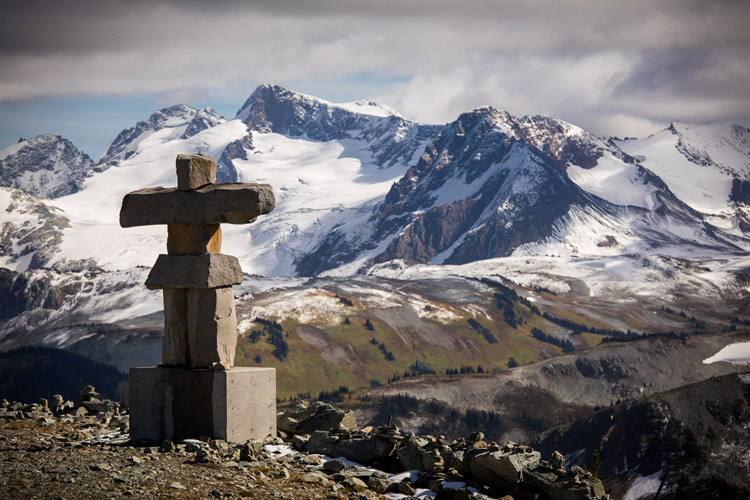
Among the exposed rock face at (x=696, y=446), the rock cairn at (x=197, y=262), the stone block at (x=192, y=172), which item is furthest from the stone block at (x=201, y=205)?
the exposed rock face at (x=696, y=446)

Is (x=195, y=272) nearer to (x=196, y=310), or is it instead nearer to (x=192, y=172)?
(x=196, y=310)

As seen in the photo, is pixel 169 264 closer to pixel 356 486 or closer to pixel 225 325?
pixel 225 325

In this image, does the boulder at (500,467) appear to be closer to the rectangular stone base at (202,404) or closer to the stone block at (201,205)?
the rectangular stone base at (202,404)

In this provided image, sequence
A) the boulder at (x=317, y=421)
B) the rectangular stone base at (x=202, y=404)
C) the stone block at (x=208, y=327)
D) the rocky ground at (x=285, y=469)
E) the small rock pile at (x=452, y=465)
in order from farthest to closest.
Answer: the boulder at (x=317, y=421)
the stone block at (x=208, y=327)
the rectangular stone base at (x=202, y=404)
the small rock pile at (x=452, y=465)
the rocky ground at (x=285, y=469)

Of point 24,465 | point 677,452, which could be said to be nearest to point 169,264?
point 24,465

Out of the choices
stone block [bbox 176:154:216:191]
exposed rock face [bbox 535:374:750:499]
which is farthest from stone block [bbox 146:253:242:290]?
exposed rock face [bbox 535:374:750:499]

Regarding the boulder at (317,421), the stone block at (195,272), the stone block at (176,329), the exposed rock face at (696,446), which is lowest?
the exposed rock face at (696,446)

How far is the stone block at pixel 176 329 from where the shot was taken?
3606 cm

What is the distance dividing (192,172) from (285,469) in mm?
11511

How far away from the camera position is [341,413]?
3753cm

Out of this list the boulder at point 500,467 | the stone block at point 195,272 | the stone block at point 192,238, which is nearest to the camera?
the boulder at point 500,467

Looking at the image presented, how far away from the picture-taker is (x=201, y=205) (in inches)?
1396

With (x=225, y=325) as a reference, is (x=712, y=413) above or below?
below

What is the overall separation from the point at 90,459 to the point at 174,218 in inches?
379
